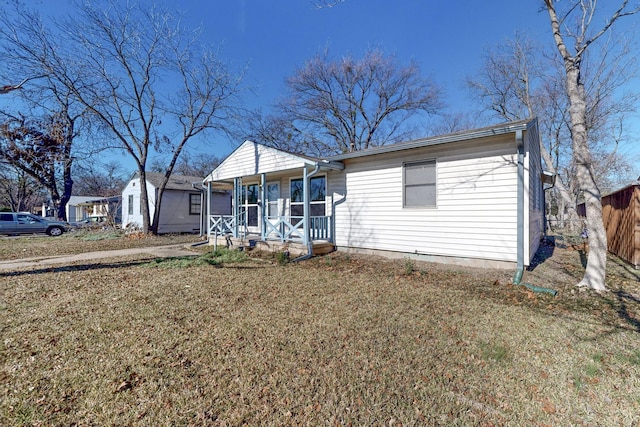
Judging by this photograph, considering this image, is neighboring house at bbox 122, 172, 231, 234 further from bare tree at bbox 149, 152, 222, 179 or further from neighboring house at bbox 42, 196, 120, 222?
bare tree at bbox 149, 152, 222, 179

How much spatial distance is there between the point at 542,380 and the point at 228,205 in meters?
20.7

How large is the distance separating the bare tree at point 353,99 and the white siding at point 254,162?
13.9 metres

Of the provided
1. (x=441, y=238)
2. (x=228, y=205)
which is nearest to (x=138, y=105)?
Answer: (x=228, y=205)

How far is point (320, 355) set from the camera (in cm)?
284

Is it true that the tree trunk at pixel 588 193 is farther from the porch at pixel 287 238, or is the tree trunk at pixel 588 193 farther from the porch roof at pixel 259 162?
the porch at pixel 287 238

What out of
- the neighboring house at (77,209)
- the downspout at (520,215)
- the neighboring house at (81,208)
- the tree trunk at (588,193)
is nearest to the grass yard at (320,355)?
the tree trunk at (588,193)

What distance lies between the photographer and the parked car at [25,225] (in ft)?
52.3

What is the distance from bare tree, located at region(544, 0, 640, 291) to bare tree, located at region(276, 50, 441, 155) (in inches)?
694

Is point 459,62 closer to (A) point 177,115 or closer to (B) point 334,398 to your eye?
(A) point 177,115

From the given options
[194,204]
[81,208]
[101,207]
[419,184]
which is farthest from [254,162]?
[81,208]

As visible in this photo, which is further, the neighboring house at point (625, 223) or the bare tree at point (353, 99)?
the bare tree at point (353, 99)

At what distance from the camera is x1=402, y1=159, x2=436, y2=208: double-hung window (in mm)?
7176

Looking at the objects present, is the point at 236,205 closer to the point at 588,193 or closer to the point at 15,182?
the point at 588,193

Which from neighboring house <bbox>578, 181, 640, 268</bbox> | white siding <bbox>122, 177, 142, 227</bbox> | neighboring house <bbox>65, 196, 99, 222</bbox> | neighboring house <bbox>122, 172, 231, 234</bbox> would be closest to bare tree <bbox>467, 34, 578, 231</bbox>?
neighboring house <bbox>578, 181, 640, 268</bbox>
